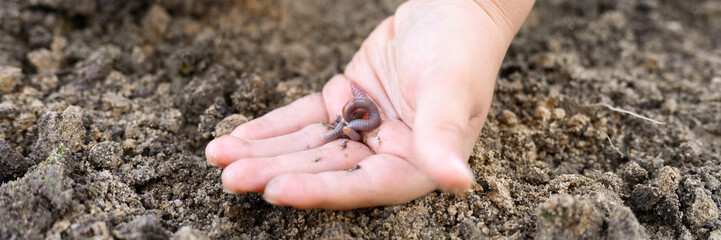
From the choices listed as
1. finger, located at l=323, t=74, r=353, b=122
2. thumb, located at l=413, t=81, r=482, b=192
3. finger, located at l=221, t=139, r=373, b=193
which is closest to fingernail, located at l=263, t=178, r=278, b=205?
finger, located at l=221, t=139, r=373, b=193

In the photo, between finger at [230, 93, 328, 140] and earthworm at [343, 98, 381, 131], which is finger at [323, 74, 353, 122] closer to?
finger at [230, 93, 328, 140]

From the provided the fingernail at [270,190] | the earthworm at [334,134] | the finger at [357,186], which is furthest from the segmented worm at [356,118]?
the fingernail at [270,190]

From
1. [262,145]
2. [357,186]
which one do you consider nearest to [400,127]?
[357,186]

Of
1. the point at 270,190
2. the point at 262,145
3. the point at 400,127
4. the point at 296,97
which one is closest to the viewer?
the point at 270,190

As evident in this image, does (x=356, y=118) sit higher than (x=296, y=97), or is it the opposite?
(x=356, y=118)

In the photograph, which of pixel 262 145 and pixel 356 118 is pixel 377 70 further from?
pixel 262 145

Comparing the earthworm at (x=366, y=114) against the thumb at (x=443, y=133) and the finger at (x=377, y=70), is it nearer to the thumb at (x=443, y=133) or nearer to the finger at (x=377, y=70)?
the finger at (x=377, y=70)
